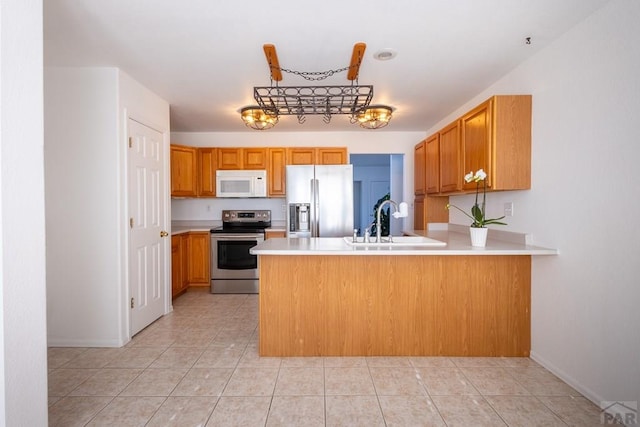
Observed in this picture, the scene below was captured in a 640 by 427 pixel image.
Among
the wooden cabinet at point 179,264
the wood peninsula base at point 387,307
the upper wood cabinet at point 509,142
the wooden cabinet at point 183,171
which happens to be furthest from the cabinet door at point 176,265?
the upper wood cabinet at point 509,142

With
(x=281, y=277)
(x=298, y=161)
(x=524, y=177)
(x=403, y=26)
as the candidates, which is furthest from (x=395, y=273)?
(x=298, y=161)

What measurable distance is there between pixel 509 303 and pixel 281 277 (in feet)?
5.79

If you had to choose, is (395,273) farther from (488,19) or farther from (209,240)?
(209,240)

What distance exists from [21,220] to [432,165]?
3.66 m

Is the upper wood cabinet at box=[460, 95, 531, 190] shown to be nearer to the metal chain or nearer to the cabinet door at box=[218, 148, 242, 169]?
the metal chain

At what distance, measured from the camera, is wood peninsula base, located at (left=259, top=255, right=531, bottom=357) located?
2498 mm

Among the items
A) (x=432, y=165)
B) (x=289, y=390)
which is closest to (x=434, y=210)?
(x=432, y=165)

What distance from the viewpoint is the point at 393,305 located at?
8.26 feet

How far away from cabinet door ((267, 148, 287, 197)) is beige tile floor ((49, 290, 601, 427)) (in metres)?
2.49

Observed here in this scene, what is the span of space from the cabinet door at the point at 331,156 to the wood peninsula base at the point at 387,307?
2.51 meters

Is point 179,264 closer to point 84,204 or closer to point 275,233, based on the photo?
point 275,233

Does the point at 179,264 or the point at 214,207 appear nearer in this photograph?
the point at 179,264

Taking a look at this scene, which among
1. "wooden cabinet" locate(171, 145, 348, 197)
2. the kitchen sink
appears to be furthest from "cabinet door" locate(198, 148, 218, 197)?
the kitchen sink

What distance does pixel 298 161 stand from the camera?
4.76 meters
